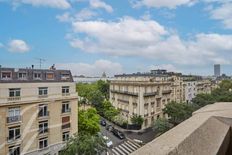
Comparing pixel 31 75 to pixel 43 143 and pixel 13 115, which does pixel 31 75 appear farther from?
pixel 43 143

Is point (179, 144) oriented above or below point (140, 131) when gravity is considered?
above

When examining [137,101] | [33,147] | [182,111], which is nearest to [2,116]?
[33,147]

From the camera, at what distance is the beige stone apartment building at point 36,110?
14789 millimetres

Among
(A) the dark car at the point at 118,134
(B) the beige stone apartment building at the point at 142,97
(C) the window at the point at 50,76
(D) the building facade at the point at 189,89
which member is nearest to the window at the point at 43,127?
(C) the window at the point at 50,76

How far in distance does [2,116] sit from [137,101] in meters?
19.4

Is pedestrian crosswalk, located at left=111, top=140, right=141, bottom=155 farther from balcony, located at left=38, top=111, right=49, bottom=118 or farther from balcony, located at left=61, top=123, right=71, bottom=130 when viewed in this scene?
balcony, located at left=38, top=111, right=49, bottom=118

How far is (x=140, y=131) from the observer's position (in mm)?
30656

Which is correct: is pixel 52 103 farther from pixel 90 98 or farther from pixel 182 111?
pixel 90 98

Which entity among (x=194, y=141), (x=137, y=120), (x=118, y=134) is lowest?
(x=118, y=134)

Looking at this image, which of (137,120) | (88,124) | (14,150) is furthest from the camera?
(137,120)

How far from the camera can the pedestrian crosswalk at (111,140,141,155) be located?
22237 mm

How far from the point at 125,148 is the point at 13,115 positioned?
1201cm

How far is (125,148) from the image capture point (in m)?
23.6

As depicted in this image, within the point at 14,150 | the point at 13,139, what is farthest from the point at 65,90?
the point at 14,150
